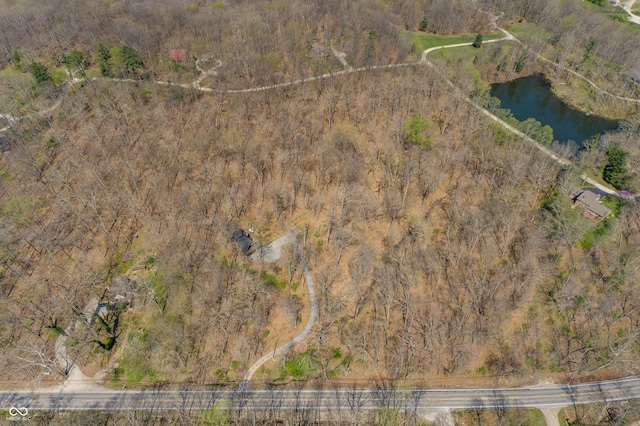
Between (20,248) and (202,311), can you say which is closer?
(202,311)

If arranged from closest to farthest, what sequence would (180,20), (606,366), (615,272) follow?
(606,366) → (615,272) → (180,20)

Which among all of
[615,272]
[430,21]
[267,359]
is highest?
[430,21]

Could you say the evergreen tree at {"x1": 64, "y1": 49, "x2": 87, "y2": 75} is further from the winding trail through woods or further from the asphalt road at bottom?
the asphalt road at bottom

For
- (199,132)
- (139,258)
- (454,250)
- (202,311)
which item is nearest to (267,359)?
(202,311)

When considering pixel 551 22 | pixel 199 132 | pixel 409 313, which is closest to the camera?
pixel 409 313

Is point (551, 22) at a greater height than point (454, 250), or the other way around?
point (551, 22)

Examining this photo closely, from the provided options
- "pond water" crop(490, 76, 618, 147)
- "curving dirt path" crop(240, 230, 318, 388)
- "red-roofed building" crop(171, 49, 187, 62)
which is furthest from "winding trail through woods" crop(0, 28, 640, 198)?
"curving dirt path" crop(240, 230, 318, 388)

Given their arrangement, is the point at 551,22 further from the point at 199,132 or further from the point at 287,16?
the point at 199,132

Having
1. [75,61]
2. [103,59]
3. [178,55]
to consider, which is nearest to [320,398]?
[178,55]
